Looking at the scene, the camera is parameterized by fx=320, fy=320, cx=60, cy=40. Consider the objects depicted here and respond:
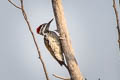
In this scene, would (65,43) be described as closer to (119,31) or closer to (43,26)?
(119,31)

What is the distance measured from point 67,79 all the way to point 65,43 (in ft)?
1.74

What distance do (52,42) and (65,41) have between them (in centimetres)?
165

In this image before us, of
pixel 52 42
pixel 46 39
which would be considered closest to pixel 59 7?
pixel 52 42

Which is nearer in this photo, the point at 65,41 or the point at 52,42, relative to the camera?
the point at 65,41

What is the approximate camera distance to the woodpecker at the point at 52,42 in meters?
5.82

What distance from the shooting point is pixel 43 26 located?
7.29 m

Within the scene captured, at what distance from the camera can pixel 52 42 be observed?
6387mm

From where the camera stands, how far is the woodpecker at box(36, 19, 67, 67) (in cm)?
582

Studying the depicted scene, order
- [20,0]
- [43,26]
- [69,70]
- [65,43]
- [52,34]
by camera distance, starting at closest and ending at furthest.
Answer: [20,0] < [69,70] < [65,43] < [52,34] < [43,26]

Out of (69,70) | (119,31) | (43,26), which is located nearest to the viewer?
(119,31)

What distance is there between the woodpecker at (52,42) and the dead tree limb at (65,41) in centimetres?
86

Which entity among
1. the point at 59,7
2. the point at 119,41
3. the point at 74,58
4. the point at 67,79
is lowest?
the point at 67,79

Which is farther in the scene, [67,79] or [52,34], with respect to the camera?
[52,34]

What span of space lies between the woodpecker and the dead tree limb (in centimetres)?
86
